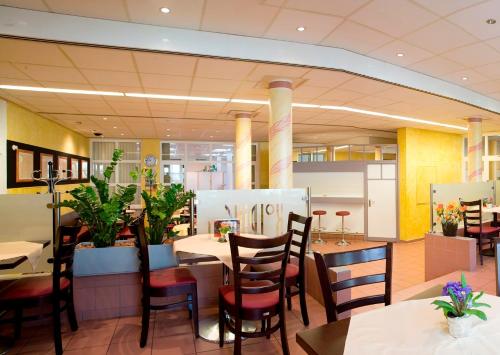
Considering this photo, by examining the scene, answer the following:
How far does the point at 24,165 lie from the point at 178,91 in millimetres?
3250

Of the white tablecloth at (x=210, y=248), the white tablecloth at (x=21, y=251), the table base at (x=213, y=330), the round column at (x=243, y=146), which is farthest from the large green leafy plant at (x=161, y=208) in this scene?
the round column at (x=243, y=146)

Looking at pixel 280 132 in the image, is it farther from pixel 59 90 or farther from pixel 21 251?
pixel 59 90

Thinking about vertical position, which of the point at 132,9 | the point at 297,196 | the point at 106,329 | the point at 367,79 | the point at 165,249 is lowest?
the point at 106,329

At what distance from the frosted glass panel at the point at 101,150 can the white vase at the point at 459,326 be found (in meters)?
10.6

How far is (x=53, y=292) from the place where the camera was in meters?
2.55

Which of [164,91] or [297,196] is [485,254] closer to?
[297,196]

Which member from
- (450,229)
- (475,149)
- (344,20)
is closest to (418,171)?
(475,149)

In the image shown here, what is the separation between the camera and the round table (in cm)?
272

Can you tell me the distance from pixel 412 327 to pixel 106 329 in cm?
276

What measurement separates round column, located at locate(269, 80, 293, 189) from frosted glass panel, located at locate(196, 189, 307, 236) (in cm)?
28

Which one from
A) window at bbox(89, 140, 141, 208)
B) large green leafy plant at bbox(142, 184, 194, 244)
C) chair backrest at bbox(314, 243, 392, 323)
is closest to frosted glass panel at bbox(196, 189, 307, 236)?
large green leafy plant at bbox(142, 184, 194, 244)

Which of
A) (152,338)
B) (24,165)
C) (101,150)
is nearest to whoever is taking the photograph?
(152,338)

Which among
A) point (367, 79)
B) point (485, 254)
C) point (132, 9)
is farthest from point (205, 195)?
point (485, 254)

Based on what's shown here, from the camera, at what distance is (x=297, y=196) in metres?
4.04
